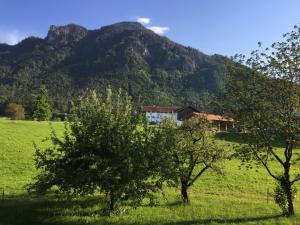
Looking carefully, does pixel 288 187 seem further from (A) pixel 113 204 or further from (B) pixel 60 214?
(B) pixel 60 214

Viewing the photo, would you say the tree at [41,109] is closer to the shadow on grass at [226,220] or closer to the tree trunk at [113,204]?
the tree trunk at [113,204]

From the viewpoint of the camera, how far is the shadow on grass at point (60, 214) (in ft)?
68.5

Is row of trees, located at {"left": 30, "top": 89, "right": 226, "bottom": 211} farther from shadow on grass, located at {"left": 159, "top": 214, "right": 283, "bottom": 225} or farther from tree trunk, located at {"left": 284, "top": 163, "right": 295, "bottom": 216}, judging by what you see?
tree trunk, located at {"left": 284, "top": 163, "right": 295, "bottom": 216}

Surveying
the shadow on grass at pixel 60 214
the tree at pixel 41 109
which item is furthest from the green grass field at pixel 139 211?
the tree at pixel 41 109

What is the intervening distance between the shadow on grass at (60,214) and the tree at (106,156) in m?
1.41

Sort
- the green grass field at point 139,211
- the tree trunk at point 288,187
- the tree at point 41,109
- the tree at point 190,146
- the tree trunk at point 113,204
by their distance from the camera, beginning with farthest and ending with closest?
the tree at point 41,109
the tree at point 190,146
the tree trunk at point 288,187
the tree trunk at point 113,204
the green grass field at point 139,211

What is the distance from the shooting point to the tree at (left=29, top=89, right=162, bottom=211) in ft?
67.4

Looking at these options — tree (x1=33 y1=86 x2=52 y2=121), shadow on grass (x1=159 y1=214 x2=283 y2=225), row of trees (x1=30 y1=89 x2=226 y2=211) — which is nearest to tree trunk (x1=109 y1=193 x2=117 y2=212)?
row of trees (x1=30 y1=89 x2=226 y2=211)

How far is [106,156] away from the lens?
69.2 ft

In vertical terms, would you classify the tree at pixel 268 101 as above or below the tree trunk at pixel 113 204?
above

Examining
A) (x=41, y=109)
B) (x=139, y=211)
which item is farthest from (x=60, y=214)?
(x=41, y=109)

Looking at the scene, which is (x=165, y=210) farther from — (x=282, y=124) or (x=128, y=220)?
(x=282, y=124)

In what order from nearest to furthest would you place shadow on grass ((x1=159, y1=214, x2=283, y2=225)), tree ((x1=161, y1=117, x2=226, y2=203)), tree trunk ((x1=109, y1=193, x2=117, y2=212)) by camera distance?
shadow on grass ((x1=159, y1=214, x2=283, y2=225)), tree trunk ((x1=109, y1=193, x2=117, y2=212)), tree ((x1=161, y1=117, x2=226, y2=203))

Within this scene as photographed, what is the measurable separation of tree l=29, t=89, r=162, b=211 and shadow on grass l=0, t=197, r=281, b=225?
4.62 feet
